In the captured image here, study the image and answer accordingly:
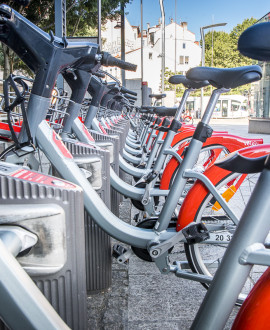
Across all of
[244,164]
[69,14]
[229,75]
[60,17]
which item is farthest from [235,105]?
[244,164]

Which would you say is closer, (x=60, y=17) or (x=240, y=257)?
(x=240, y=257)

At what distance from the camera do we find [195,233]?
6.95 feet

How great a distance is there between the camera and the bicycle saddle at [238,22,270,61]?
80cm

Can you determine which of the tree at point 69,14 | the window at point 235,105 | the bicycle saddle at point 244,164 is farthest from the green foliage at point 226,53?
the bicycle saddle at point 244,164

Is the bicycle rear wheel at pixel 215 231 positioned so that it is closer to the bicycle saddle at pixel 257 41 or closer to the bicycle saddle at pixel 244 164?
the bicycle saddle at pixel 244 164

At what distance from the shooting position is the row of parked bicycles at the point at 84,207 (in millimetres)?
864

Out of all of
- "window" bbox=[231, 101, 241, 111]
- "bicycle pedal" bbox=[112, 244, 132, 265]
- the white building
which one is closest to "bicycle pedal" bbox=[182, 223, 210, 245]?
"bicycle pedal" bbox=[112, 244, 132, 265]

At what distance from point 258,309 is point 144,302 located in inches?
62.6

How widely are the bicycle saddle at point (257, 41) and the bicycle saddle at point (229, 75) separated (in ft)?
3.67

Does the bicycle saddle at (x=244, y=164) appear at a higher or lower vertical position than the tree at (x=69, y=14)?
lower

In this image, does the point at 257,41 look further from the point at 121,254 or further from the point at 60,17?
the point at 60,17

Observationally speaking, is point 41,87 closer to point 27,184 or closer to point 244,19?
point 27,184

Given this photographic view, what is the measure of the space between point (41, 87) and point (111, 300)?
4.25 ft

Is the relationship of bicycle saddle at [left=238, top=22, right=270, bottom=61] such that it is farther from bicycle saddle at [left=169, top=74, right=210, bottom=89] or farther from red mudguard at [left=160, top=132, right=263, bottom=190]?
red mudguard at [left=160, top=132, right=263, bottom=190]
